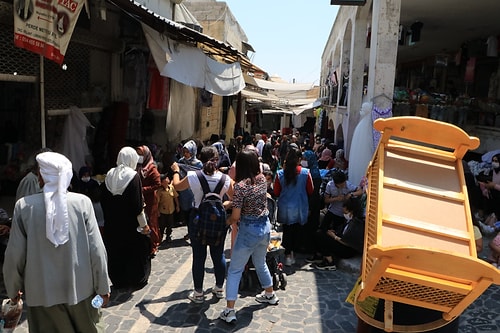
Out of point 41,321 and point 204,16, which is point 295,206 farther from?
point 204,16

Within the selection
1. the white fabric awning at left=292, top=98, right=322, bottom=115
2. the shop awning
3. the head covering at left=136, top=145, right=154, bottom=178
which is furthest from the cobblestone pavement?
the white fabric awning at left=292, top=98, right=322, bottom=115

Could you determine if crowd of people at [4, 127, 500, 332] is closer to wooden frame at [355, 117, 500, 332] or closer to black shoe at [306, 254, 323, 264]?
black shoe at [306, 254, 323, 264]

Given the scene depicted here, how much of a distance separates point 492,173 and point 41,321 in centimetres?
858

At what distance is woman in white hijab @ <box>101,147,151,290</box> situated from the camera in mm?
4695

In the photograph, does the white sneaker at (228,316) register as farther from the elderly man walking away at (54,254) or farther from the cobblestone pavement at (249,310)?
the elderly man walking away at (54,254)

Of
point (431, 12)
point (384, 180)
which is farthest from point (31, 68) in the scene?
point (431, 12)

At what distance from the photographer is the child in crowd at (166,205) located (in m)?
6.63

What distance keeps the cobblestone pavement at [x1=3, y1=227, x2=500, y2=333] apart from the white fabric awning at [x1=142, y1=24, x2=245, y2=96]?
336cm

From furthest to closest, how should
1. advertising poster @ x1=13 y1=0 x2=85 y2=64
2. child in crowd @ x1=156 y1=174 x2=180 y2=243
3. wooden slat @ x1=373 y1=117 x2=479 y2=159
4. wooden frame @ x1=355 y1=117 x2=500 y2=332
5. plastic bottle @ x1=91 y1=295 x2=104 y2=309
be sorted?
child in crowd @ x1=156 y1=174 x2=180 y2=243, advertising poster @ x1=13 y1=0 x2=85 y2=64, wooden slat @ x1=373 y1=117 x2=479 y2=159, plastic bottle @ x1=91 y1=295 x2=104 y2=309, wooden frame @ x1=355 y1=117 x2=500 y2=332

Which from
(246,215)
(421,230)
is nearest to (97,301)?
(246,215)

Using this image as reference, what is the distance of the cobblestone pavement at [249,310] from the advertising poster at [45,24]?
114 inches

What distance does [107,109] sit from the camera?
A: 7973 millimetres

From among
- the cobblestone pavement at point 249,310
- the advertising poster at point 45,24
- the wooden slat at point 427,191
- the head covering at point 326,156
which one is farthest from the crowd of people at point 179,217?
the head covering at point 326,156

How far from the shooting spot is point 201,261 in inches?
183
